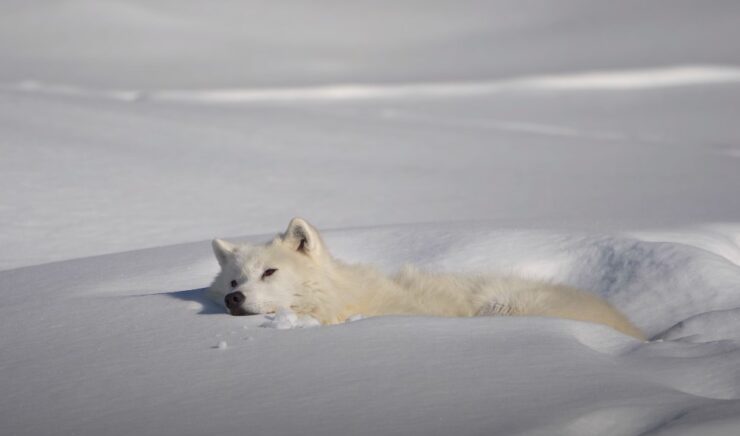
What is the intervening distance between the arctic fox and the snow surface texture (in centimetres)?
25

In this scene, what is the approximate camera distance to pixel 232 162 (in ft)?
32.1

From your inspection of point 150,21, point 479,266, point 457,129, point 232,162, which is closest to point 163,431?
point 479,266

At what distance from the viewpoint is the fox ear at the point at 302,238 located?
4090mm

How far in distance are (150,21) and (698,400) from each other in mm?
24501

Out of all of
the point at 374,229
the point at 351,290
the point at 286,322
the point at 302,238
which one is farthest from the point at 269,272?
the point at 374,229

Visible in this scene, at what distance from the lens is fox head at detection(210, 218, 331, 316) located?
12.5 feet

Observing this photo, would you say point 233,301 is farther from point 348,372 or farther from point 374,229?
point 374,229

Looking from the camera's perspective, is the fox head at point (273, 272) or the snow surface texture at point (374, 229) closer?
the snow surface texture at point (374, 229)

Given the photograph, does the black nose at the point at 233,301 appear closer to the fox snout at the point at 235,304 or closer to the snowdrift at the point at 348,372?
the fox snout at the point at 235,304

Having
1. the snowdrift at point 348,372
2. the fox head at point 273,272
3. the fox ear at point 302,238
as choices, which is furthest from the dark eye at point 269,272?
the snowdrift at point 348,372

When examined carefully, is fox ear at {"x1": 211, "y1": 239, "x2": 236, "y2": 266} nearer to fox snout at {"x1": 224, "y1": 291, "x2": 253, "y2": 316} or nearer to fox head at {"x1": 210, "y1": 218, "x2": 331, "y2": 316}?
fox head at {"x1": 210, "y1": 218, "x2": 331, "y2": 316}

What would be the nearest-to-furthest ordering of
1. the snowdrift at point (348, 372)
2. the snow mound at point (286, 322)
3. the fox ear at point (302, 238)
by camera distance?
the snowdrift at point (348, 372) < the snow mound at point (286, 322) < the fox ear at point (302, 238)

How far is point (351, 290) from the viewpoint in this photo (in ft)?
13.6

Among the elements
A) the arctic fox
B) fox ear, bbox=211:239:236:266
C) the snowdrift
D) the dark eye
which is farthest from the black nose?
fox ear, bbox=211:239:236:266
